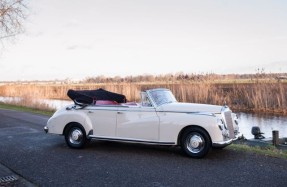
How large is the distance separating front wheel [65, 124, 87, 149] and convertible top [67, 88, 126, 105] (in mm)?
657

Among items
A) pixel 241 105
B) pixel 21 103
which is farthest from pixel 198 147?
pixel 21 103

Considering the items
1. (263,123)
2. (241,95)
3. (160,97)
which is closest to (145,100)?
(160,97)

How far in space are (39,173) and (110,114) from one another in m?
A: 2.50

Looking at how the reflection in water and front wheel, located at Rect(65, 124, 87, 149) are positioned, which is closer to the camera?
front wheel, located at Rect(65, 124, 87, 149)

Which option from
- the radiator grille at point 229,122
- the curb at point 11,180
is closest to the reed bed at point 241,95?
the radiator grille at point 229,122

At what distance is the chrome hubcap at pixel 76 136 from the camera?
8.92 m

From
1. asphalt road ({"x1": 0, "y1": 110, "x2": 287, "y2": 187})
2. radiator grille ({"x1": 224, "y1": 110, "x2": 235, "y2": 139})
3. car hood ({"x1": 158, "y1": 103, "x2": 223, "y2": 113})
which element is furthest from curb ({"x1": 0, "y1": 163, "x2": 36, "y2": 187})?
radiator grille ({"x1": 224, "y1": 110, "x2": 235, "y2": 139})

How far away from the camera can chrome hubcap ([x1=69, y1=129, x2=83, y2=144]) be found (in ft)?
29.3

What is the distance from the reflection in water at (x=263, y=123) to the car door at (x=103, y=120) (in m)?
8.37

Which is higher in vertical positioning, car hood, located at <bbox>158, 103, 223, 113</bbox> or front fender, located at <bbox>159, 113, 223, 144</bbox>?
car hood, located at <bbox>158, 103, 223, 113</bbox>

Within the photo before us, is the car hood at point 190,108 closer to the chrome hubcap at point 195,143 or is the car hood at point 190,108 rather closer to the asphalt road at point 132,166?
the chrome hubcap at point 195,143

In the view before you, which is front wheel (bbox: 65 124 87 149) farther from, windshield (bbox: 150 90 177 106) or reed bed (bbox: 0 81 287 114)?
reed bed (bbox: 0 81 287 114)

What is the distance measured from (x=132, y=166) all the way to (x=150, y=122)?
1.31m

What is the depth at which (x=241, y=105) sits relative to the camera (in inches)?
937
